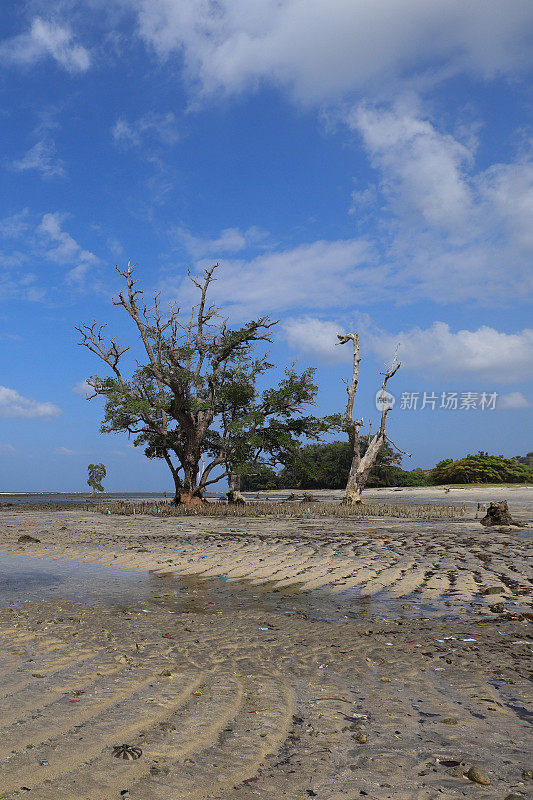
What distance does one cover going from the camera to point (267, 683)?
4.00 metres

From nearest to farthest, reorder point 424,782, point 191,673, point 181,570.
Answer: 1. point 424,782
2. point 191,673
3. point 181,570

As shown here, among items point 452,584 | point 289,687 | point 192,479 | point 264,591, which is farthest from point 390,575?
point 192,479

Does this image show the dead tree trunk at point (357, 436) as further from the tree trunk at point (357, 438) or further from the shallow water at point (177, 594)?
the shallow water at point (177, 594)

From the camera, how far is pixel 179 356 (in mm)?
28188

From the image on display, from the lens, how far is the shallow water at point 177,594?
20.9 ft

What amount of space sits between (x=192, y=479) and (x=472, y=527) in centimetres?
1556

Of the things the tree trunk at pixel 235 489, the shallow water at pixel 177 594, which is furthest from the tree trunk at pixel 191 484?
the shallow water at pixel 177 594

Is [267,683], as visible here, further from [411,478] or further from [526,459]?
[526,459]

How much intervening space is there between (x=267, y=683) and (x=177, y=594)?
3469 mm

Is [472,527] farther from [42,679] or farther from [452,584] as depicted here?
[42,679]

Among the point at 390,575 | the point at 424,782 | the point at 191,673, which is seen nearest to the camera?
the point at 424,782

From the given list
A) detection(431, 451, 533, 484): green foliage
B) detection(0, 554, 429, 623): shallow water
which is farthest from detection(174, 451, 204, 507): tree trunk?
detection(431, 451, 533, 484): green foliage

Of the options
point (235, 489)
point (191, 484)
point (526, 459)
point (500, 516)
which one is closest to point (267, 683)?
point (500, 516)

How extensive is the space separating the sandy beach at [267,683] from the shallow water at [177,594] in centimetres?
5
